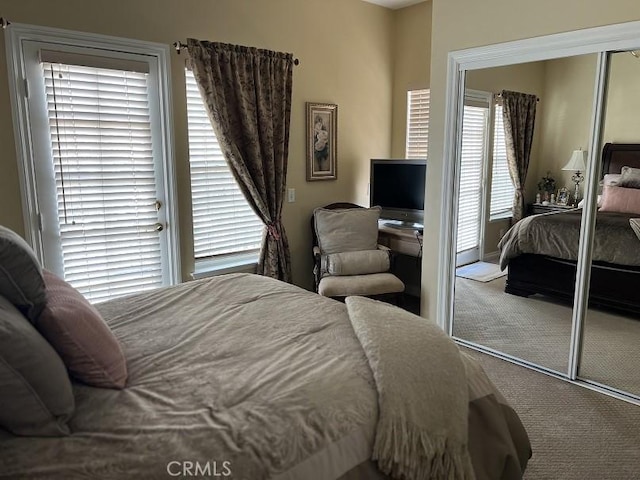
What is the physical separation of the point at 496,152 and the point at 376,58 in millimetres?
1803

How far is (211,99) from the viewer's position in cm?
352

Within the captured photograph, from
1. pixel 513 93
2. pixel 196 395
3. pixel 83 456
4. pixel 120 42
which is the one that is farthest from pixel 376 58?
pixel 83 456

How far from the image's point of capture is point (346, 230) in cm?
410

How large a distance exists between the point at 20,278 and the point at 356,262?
280 cm

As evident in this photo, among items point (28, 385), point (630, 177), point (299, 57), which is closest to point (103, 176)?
point (299, 57)

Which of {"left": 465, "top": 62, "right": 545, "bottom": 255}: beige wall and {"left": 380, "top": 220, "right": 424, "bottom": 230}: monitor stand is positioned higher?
{"left": 465, "top": 62, "right": 545, "bottom": 255}: beige wall

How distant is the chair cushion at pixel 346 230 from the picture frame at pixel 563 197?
150 centimetres

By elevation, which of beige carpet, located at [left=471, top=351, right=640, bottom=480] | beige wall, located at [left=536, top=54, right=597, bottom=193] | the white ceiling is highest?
the white ceiling

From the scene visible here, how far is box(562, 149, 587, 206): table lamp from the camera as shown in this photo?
2.98 meters

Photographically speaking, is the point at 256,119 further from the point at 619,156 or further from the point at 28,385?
the point at 28,385

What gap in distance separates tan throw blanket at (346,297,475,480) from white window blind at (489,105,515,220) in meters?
1.89

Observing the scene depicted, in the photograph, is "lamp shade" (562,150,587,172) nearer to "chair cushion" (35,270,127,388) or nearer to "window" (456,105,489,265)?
"window" (456,105,489,265)

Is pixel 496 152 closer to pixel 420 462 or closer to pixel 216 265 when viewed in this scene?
pixel 216 265

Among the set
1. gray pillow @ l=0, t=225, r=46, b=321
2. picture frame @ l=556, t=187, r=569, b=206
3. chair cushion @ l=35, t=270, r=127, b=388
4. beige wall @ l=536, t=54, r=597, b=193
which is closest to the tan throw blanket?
chair cushion @ l=35, t=270, r=127, b=388
